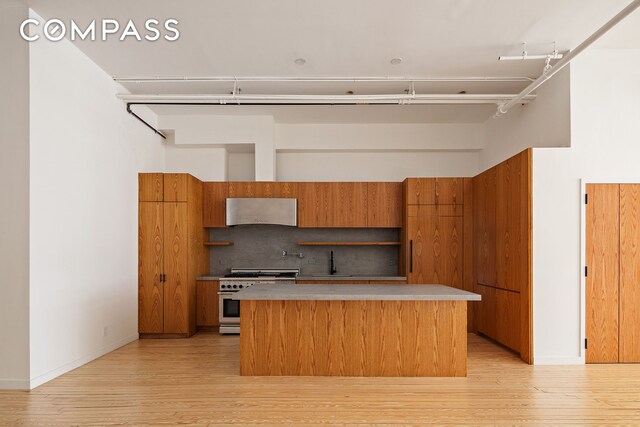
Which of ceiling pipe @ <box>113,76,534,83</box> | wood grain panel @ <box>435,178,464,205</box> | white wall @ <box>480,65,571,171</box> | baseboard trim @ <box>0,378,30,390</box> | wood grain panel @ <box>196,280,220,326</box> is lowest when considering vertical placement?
baseboard trim @ <box>0,378,30,390</box>

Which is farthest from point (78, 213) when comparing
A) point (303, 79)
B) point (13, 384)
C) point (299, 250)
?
point (299, 250)

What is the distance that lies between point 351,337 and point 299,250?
115 inches

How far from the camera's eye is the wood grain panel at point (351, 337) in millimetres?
3949

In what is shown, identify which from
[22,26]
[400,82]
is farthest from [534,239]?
[22,26]

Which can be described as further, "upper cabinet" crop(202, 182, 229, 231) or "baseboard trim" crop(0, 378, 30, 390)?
"upper cabinet" crop(202, 182, 229, 231)

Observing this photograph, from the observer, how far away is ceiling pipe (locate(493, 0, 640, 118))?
122 inches

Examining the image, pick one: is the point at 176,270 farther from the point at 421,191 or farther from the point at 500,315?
the point at 500,315

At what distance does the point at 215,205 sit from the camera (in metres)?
6.42

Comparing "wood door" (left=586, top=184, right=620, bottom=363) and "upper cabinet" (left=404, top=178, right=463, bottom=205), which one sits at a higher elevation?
"upper cabinet" (left=404, top=178, right=463, bottom=205)

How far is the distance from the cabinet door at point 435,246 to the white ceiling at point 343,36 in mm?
1818

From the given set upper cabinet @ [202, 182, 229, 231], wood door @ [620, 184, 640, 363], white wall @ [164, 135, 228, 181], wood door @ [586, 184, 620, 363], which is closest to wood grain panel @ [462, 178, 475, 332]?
wood door @ [586, 184, 620, 363]

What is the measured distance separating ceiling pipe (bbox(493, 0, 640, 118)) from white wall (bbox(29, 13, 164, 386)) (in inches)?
190

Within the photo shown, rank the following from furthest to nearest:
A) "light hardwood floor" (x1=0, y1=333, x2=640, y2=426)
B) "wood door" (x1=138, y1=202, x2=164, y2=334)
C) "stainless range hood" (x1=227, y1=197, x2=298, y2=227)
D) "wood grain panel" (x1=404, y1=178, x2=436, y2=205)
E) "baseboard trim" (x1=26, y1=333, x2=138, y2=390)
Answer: "stainless range hood" (x1=227, y1=197, x2=298, y2=227) → "wood grain panel" (x1=404, y1=178, x2=436, y2=205) → "wood door" (x1=138, y1=202, x2=164, y2=334) → "baseboard trim" (x1=26, y1=333, x2=138, y2=390) → "light hardwood floor" (x1=0, y1=333, x2=640, y2=426)

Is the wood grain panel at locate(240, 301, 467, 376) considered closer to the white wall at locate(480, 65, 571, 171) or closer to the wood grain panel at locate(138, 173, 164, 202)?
the white wall at locate(480, 65, 571, 171)
